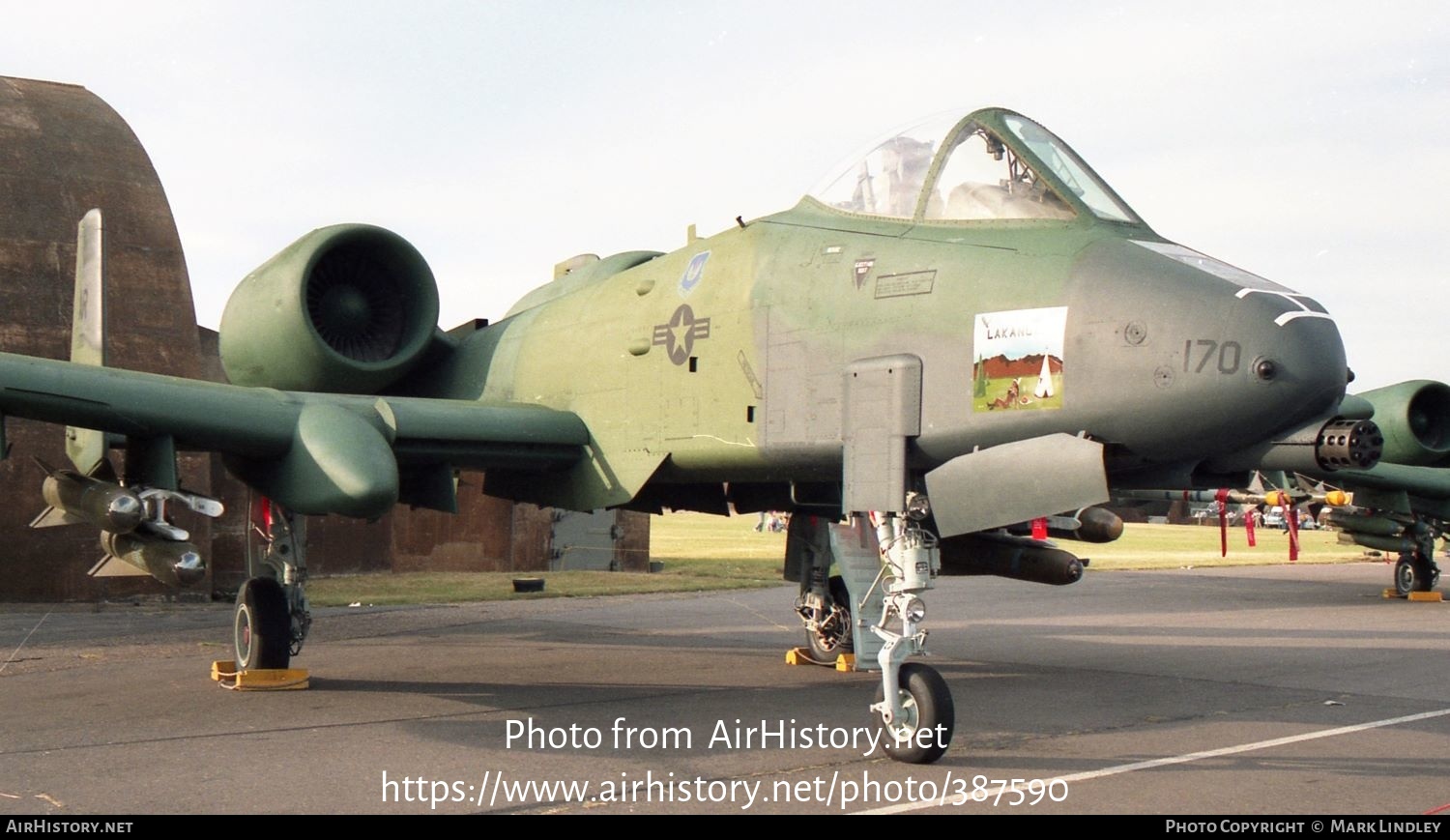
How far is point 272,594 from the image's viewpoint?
1043 centimetres

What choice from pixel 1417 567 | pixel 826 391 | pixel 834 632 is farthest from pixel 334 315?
pixel 1417 567

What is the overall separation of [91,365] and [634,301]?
3779mm

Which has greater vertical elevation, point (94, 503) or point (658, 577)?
point (94, 503)

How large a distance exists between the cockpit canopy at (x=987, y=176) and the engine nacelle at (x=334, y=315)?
16.4 ft

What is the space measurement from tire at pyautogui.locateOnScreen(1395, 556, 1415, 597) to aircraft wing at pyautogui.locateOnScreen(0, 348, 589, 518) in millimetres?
17243

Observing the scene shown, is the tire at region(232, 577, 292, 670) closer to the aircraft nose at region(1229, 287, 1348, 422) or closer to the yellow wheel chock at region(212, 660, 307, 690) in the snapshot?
the yellow wheel chock at region(212, 660, 307, 690)

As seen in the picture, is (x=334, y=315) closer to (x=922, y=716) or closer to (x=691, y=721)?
(x=691, y=721)

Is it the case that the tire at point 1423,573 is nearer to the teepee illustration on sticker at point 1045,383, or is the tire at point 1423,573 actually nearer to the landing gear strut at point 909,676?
the teepee illustration on sticker at point 1045,383

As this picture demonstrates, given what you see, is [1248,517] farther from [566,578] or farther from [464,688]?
[464,688]

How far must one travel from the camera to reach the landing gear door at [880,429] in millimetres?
7336

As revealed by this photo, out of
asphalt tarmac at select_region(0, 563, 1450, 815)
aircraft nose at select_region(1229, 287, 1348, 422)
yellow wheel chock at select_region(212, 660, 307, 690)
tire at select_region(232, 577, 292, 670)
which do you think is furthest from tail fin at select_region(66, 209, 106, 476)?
aircraft nose at select_region(1229, 287, 1348, 422)

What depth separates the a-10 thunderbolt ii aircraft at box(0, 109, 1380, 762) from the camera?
6.76m

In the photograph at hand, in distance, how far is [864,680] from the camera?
10.6 meters

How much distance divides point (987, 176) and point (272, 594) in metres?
6.36
